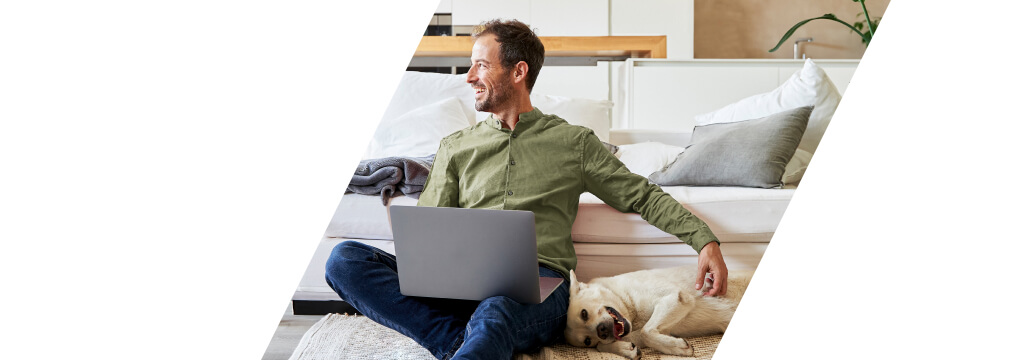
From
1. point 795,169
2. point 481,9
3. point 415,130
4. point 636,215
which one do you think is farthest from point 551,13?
point 636,215

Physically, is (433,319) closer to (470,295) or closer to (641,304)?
(470,295)

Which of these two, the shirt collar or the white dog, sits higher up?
the shirt collar

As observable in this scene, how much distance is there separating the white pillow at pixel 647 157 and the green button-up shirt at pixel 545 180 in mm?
629

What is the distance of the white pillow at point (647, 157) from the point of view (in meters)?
2.54

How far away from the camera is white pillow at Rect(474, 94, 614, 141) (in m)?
2.81

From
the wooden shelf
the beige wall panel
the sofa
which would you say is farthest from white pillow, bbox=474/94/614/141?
the beige wall panel

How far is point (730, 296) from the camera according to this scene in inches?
71.5

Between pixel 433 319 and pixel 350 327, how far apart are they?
0.47 meters

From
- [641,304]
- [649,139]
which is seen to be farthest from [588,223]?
[649,139]

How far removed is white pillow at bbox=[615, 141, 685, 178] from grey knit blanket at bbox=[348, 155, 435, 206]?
0.73 m

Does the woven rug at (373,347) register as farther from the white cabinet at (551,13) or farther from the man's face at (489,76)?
the white cabinet at (551,13)

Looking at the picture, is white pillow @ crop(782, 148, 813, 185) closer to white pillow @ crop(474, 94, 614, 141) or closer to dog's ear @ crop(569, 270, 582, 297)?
white pillow @ crop(474, 94, 614, 141)

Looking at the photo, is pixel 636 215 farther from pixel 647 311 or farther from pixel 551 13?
pixel 551 13

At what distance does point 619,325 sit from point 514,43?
74cm
